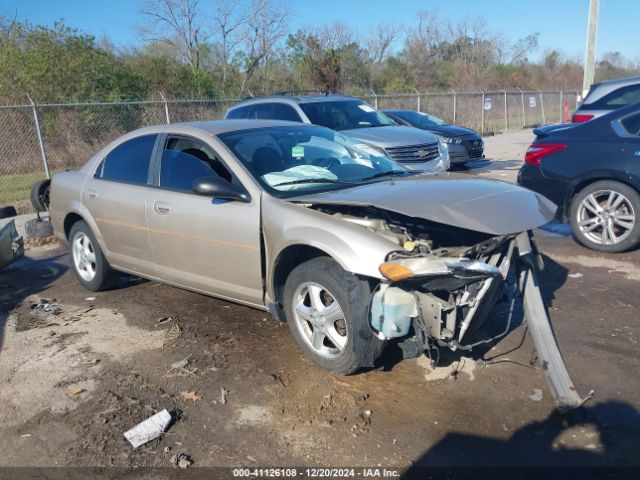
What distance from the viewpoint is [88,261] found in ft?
20.1

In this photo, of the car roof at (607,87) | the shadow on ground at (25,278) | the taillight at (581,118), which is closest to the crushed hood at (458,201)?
the shadow on ground at (25,278)

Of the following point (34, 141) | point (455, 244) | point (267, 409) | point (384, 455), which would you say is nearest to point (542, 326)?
point (455, 244)

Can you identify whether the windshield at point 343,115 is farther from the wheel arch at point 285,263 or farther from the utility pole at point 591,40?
the utility pole at point 591,40

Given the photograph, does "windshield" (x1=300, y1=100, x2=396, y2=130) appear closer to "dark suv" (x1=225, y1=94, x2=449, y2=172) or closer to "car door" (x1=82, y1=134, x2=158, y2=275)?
"dark suv" (x1=225, y1=94, x2=449, y2=172)

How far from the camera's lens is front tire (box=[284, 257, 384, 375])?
3.64 meters

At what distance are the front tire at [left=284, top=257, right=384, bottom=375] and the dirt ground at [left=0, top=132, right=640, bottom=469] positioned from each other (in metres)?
0.18

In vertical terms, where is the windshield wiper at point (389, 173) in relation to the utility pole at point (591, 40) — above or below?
below

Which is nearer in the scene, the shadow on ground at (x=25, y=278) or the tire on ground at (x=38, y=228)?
the shadow on ground at (x=25, y=278)

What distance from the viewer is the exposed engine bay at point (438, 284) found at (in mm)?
3383

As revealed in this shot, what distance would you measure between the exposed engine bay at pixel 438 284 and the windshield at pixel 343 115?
6595mm

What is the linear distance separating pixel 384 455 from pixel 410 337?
0.78 meters

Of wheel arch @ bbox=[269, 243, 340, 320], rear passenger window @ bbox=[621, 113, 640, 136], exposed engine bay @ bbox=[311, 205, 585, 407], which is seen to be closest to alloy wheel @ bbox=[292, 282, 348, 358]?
wheel arch @ bbox=[269, 243, 340, 320]

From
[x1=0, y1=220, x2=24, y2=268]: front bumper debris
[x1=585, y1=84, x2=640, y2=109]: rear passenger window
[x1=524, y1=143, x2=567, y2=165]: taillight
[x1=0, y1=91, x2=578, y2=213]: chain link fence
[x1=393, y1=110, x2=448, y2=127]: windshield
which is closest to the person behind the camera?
[x1=524, y1=143, x2=567, y2=165]: taillight

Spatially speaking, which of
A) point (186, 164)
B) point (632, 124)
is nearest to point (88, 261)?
point (186, 164)
